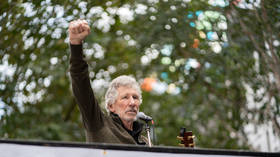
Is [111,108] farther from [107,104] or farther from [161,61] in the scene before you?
[161,61]

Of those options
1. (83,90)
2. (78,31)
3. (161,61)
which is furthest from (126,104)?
(161,61)

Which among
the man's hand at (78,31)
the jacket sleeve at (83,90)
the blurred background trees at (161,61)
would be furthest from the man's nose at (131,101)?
the blurred background trees at (161,61)

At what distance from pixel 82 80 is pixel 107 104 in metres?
0.58

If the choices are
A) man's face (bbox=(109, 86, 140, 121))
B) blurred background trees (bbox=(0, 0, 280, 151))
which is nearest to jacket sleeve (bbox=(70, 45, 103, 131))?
man's face (bbox=(109, 86, 140, 121))

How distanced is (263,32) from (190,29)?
1.05 metres

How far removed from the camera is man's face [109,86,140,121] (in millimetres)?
2426

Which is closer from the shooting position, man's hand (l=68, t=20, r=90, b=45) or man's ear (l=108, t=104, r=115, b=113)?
man's hand (l=68, t=20, r=90, b=45)

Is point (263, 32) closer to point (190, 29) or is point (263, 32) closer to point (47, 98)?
point (190, 29)

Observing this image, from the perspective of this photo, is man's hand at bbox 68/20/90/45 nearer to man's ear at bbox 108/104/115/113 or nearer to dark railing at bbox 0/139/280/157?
dark railing at bbox 0/139/280/157

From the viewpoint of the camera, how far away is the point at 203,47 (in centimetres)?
423

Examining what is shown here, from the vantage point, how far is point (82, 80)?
204 centimetres

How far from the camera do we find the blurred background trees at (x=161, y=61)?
3.18 metres

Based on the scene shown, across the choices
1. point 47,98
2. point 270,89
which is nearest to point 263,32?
Answer: point 270,89

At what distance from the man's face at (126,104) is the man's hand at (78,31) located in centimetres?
67
